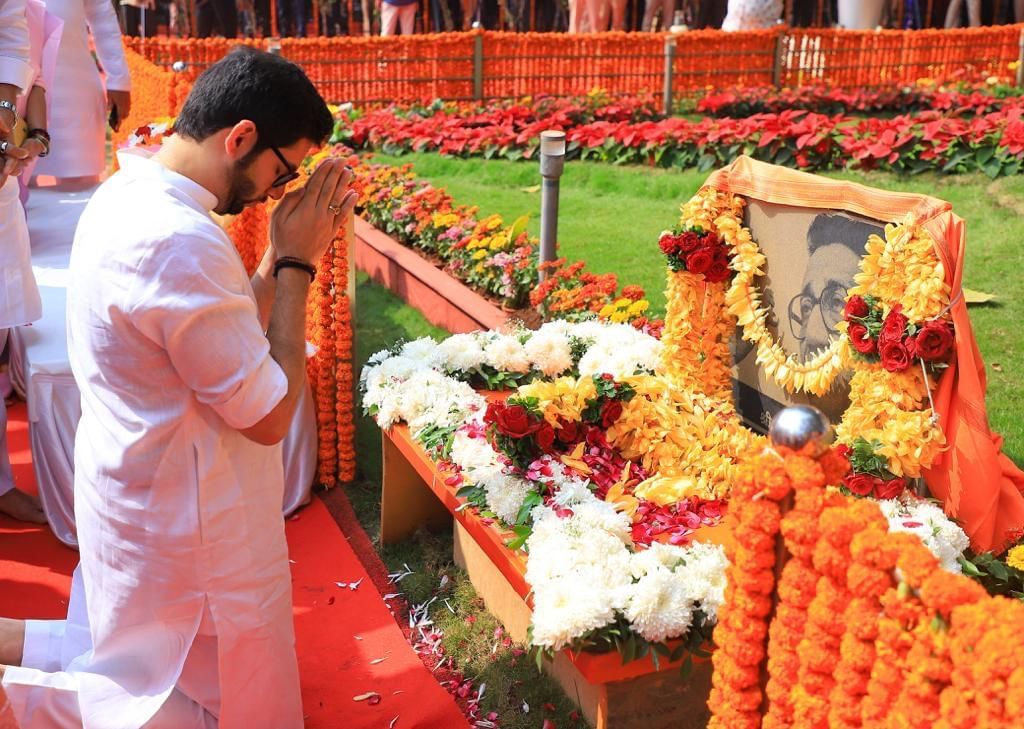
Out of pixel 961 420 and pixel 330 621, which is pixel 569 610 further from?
pixel 330 621

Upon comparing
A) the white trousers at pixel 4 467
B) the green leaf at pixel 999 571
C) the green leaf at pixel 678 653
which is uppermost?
the green leaf at pixel 999 571

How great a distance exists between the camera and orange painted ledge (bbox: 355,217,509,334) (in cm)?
577

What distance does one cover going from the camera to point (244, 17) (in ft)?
54.6

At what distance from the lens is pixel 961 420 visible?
3.06 meters

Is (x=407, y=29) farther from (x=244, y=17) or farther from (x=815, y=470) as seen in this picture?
(x=815, y=470)

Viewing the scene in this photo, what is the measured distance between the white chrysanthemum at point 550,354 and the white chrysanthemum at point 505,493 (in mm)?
978

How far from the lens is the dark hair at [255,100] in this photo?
88.3 inches

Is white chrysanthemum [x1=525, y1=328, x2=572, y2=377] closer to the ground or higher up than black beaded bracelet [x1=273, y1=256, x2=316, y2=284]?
closer to the ground

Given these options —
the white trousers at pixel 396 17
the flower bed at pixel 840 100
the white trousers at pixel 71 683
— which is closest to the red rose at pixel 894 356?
the white trousers at pixel 71 683

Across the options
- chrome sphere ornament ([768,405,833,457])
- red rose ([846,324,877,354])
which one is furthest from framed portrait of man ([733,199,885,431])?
chrome sphere ornament ([768,405,833,457])

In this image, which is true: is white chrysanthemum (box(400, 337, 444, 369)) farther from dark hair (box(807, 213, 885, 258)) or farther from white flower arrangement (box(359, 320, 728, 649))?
dark hair (box(807, 213, 885, 258))

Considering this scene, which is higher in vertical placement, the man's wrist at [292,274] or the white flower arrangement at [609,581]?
the man's wrist at [292,274]

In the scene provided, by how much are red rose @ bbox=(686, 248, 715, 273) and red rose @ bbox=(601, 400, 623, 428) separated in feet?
1.94

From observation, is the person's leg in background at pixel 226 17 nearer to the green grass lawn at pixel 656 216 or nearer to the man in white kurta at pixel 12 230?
the green grass lawn at pixel 656 216
